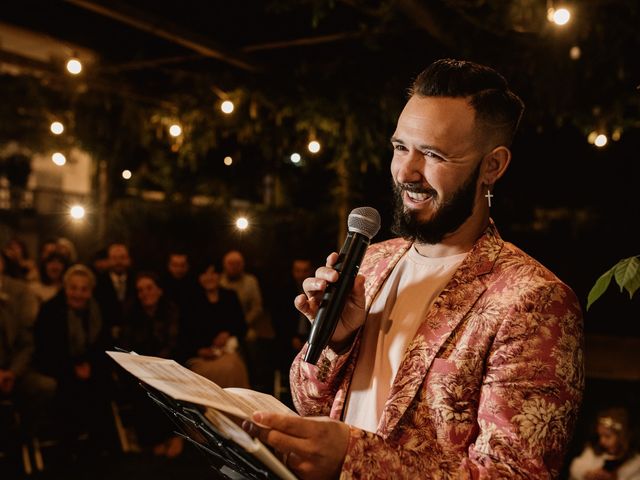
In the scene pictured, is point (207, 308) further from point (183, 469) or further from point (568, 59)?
point (568, 59)

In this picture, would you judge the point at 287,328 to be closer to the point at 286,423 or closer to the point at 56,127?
the point at 56,127

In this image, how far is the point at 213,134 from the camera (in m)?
6.67

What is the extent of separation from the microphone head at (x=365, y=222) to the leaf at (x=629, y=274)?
582mm

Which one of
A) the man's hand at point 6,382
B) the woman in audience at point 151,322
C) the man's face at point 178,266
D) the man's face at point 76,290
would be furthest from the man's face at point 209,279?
the man's hand at point 6,382

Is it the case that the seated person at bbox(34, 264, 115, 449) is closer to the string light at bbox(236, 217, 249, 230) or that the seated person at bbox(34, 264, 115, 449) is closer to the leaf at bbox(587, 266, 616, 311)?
the string light at bbox(236, 217, 249, 230)

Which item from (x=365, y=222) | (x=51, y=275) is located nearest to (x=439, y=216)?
(x=365, y=222)

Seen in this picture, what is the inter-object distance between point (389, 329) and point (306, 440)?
545mm

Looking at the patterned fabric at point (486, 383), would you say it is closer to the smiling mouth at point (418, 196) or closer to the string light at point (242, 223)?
the smiling mouth at point (418, 196)

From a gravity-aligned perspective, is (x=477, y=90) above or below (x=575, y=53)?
below

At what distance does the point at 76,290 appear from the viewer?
541cm

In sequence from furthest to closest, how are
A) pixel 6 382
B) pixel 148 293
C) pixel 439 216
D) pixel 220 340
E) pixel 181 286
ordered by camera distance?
pixel 181 286 → pixel 220 340 → pixel 148 293 → pixel 6 382 → pixel 439 216

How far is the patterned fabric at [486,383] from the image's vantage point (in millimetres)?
1204

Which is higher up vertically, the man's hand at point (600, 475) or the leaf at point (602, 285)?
the leaf at point (602, 285)

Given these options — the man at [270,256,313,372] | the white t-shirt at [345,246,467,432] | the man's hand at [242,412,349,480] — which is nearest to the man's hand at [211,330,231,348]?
the man at [270,256,313,372]
